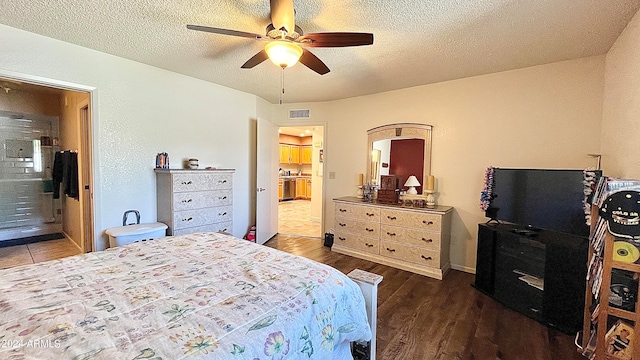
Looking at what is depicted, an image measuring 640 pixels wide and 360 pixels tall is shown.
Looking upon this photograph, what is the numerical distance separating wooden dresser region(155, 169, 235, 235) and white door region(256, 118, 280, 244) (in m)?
0.65

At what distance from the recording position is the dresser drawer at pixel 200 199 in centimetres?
312

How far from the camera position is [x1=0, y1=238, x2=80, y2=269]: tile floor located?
11.0 feet

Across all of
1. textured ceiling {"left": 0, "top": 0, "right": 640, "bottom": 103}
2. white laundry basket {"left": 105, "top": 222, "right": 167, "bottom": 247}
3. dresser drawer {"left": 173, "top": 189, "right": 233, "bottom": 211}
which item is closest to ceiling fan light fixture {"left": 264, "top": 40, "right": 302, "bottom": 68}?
textured ceiling {"left": 0, "top": 0, "right": 640, "bottom": 103}

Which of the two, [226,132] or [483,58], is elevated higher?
[483,58]

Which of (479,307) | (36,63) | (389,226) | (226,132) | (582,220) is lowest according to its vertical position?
(479,307)

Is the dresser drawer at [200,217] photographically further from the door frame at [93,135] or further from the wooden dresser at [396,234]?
the wooden dresser at [396,234]

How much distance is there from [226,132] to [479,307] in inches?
149

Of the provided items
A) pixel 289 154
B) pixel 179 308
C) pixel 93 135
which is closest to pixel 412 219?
pixel 179 308

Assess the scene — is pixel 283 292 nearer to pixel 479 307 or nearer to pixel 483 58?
pixel 479 307

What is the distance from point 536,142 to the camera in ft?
9.80

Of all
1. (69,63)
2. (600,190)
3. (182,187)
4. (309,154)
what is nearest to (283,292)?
(600,190)

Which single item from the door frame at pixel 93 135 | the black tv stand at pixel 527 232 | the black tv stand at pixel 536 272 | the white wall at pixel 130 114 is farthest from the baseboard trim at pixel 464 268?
the door frame at pixel 93 135

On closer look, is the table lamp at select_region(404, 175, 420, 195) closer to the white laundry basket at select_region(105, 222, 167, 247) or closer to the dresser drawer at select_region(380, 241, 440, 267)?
the dresser drawer at select_region(380, 241, 440, 267)

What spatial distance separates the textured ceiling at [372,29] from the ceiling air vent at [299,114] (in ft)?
5.03
